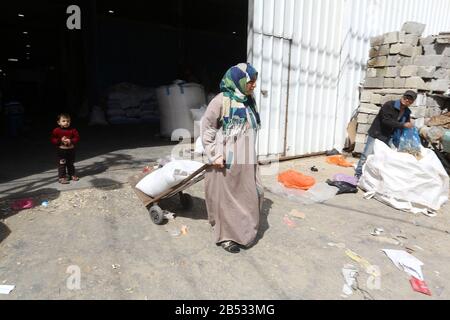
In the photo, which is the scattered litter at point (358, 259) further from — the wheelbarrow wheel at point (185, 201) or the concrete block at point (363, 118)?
the concrete block at point (363, 118)

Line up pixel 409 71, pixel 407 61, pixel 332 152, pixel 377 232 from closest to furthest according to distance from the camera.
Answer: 1. pixel 377 232
2. pixel 409 71
3. pixel 407 61
4. pixel 332 152

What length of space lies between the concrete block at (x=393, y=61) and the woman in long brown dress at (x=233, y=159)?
4.86 m

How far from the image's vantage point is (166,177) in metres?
3.44

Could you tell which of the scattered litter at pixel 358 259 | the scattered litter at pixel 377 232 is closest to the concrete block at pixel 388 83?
the scattered litter at pixel 377 232

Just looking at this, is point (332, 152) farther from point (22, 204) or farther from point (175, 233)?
point (22, 204)

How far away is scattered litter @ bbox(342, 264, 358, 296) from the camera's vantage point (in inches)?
104

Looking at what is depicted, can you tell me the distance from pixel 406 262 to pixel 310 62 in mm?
4380

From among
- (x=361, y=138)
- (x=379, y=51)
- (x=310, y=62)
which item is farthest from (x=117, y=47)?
(x=361, y=138)

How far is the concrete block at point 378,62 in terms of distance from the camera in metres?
7.00

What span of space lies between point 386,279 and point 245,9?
42.6ft

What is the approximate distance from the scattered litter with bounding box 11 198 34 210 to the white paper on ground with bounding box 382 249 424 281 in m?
3.70

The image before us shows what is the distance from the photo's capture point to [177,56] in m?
13.2
